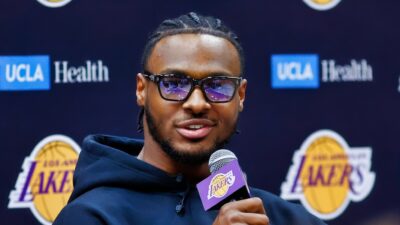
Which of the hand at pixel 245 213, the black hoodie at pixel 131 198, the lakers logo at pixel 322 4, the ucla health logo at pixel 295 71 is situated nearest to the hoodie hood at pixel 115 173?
the black hoodie at pixel 131 198

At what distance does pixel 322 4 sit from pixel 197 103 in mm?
1452

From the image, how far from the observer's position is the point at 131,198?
1.82 metres

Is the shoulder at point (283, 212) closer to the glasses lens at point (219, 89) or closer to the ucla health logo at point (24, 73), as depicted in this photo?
the glasses lens at point (219, 89)

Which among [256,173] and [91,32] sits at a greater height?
[91,32]

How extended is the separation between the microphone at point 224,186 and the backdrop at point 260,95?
138 cm

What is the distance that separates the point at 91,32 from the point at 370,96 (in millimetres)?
1005

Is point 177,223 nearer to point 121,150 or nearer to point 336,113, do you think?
point 121,150

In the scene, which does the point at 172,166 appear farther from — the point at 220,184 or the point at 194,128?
the point at 220,184

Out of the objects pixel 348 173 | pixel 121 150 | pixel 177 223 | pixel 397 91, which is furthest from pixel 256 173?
pixel 177 223

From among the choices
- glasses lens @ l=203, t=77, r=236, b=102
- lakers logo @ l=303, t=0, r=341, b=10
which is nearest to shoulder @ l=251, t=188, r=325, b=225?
glasses lens @ l=203, t=77, r=236, b=102

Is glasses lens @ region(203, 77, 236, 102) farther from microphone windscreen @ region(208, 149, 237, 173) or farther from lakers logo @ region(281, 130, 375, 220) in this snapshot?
lakers logo @ region(281, 130, 375, 220)

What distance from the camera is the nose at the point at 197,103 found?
5.87ft

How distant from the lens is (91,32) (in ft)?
9.64

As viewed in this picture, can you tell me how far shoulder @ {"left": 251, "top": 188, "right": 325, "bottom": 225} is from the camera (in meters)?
1.94
